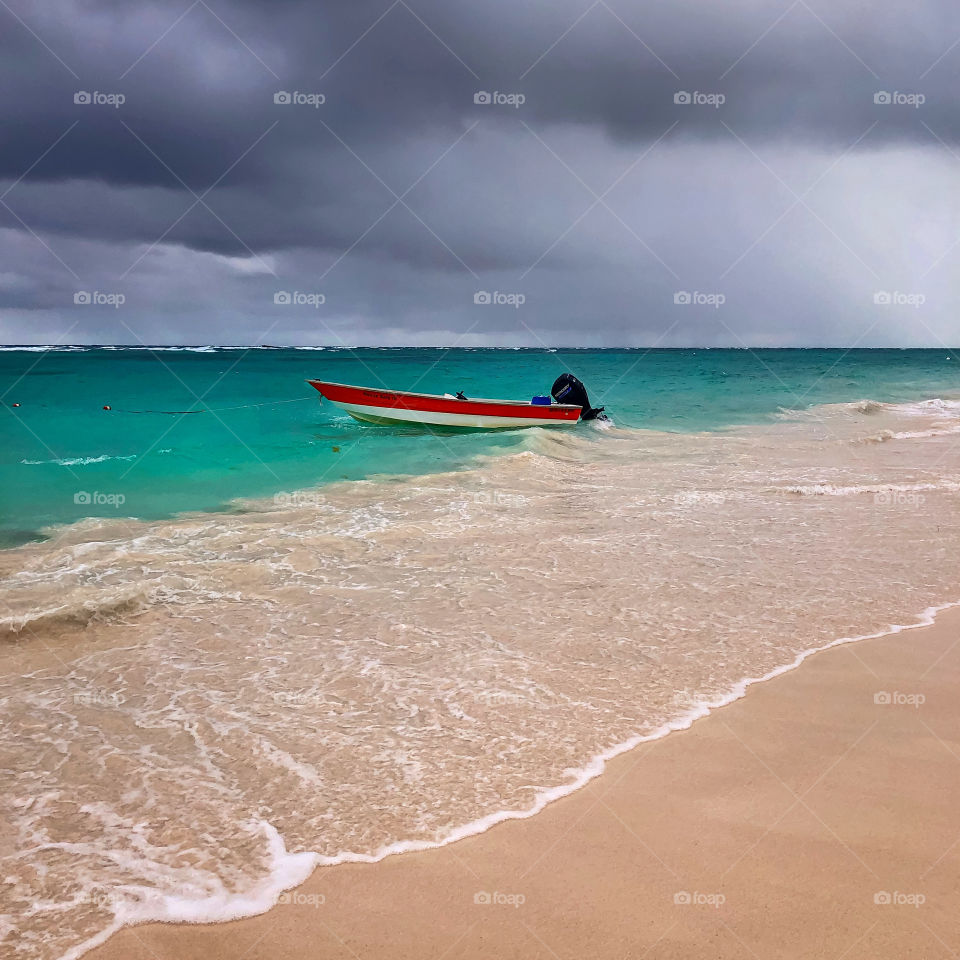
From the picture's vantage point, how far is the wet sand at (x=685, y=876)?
3.22m

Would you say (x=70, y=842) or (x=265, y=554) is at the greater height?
(x=265, y=554)

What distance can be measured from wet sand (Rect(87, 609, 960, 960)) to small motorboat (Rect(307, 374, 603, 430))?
71.6 ft

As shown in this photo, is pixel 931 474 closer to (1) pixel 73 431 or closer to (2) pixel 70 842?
(2) pixel 70 842

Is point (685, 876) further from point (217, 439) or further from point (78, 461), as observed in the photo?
point (217, 439)

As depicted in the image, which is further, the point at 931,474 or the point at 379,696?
the point at 931,474

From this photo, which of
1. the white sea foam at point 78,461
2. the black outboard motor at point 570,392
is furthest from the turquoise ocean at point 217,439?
the black outboard motor at point 570,392

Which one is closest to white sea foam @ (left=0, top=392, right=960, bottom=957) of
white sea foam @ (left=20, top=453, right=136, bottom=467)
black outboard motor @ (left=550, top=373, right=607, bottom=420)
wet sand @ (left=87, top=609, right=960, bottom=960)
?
wet sand @ (left=87, top=609, right=960, bottom=960)

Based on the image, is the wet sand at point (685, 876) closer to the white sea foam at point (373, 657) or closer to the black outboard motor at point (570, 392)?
the white sea foam at point (373, 657)

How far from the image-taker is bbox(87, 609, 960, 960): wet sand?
3223 millimetres

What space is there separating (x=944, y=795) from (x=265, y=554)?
330 inches

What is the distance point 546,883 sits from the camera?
3566 millimetres

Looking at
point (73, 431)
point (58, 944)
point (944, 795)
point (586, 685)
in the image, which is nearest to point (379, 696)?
point (586, 685)

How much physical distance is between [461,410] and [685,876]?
23590mm

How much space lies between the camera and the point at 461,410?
1049 inches
